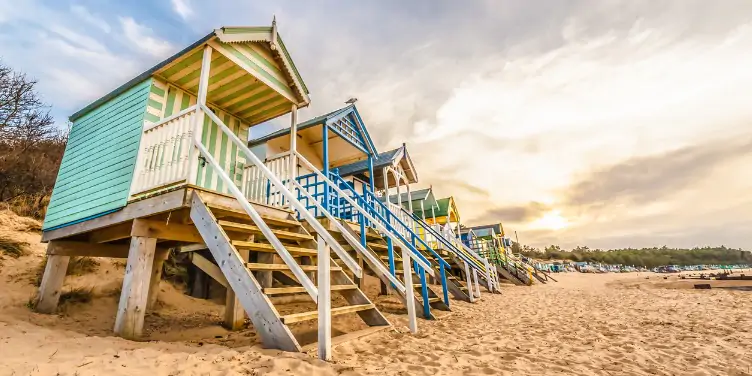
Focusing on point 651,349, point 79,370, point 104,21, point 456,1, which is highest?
point 456,1

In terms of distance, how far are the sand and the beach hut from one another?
0.42 meters

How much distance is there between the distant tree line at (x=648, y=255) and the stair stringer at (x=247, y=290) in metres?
68.8

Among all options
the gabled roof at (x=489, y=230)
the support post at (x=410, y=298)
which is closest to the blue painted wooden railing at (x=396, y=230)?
the support post at (x=410, y=298)

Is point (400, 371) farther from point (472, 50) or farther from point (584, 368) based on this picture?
point (472, 50)

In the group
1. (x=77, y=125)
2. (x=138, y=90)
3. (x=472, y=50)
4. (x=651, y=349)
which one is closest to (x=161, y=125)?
(x=138, y=90)

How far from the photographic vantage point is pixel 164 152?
16.1 ft

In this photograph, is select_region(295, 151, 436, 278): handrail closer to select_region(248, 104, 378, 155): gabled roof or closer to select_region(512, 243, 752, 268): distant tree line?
select_region(248, 104, 378, 155): gabled roof

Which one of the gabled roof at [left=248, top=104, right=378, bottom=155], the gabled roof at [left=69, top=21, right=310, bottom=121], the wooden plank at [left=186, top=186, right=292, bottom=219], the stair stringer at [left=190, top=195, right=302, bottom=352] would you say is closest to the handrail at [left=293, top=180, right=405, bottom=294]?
the wooden plank at [left=186, top=186, right=292, bottom=219]

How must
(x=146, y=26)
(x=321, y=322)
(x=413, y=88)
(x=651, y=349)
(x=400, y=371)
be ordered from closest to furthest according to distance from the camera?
(x=400, y=371)
(x=321, y=322)
(x=651, y=349)
(x=146, y=26)
(x=413, y=88)

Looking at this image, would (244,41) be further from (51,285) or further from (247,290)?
(51,285)

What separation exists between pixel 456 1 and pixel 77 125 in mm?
9626

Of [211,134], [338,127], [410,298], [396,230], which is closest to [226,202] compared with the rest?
[211,134]

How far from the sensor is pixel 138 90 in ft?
19.0

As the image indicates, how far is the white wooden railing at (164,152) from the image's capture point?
15.3 feet
